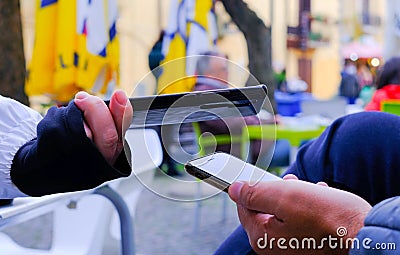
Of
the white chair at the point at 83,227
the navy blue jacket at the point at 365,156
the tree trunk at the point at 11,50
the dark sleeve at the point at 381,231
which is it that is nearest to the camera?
the dark sleeve at the point at 381,231

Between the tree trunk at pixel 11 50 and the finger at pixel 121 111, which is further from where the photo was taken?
the tree trunk at pixel 11 50

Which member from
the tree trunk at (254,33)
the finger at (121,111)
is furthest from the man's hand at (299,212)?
the tree trunk at (254,33)

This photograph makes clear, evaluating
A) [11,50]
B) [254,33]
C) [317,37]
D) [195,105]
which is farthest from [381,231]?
[317,37]

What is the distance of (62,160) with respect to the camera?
2.00 ft

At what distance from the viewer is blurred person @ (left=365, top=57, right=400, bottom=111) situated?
2.97 m

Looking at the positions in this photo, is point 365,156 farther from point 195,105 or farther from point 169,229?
point 169,229

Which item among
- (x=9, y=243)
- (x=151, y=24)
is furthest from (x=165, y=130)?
(x=151, y=24)

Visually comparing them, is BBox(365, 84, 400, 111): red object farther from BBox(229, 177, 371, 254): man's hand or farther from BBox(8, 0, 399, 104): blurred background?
BBox(8, 0, 399, 104): blurred background

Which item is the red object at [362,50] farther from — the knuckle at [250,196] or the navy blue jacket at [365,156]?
the knuckle at [250,196]

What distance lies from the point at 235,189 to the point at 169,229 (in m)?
2.55

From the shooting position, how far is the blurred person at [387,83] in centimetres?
297

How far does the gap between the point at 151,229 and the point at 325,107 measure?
5.49ft

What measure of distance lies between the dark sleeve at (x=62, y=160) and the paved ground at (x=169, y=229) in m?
1.72

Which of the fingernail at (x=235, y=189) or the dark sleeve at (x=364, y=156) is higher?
the fingernail at (x=235, y=189)
